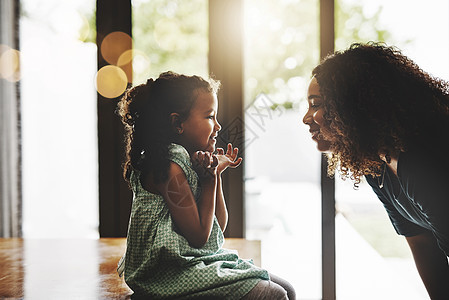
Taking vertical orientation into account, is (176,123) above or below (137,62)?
below

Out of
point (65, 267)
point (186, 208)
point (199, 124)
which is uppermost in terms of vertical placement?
point (199, 124)

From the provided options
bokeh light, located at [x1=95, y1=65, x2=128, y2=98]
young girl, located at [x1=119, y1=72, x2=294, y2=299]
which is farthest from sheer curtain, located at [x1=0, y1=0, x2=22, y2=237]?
young girl, located at [x1=119, y1=72, x2=294, y2=299]

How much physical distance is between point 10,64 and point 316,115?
5.36 ft

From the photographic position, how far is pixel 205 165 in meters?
1.11

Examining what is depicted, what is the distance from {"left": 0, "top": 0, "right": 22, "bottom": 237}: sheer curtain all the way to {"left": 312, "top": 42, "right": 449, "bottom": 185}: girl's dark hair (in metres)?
1.60

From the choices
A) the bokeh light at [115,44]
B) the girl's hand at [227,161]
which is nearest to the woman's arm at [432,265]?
the girl's hand at [227,161]

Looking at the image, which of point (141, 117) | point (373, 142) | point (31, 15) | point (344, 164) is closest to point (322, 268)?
point (344, 164)

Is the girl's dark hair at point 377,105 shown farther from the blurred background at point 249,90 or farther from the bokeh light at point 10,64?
the bokeh light at point 10,64

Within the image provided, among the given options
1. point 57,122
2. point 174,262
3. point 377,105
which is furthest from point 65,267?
point 377,105

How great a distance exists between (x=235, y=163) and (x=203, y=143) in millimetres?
125

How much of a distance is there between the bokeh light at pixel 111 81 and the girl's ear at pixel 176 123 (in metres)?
0.80

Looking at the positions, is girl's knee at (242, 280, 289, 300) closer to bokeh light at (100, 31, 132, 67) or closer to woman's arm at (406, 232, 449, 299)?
woman's arm at (406, 232, 449, 299)

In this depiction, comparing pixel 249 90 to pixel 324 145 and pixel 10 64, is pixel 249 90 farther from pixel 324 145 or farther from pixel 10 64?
pixel 10 64

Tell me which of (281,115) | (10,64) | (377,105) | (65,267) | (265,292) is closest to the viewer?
(265,292)
